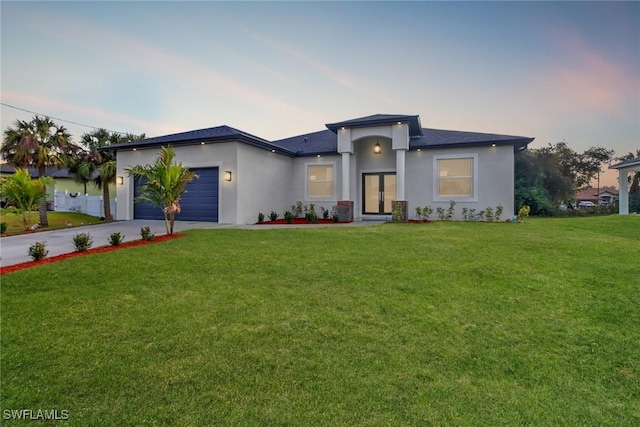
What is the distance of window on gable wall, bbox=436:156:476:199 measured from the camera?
45.9ft

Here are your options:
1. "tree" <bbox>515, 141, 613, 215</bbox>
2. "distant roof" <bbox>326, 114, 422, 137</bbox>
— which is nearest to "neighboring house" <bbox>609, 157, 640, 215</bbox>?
"tree" <bbox>515, 141, 613, 215</bbox>

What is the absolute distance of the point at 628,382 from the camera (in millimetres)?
2439

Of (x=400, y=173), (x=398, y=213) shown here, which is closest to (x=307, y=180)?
(x=400, y=173)

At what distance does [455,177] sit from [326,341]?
13127 millimetres

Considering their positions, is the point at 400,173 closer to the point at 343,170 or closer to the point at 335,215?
the point at 343,170

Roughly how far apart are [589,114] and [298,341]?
67.2 feet

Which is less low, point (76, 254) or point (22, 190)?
point (22, 190)

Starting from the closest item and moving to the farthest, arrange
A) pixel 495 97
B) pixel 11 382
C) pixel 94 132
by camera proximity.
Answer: pixel 11 382
pixel 495 97
pixel 94 132

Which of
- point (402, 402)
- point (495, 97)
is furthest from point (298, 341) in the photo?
point (495, 97)

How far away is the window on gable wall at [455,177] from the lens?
45.9 ft

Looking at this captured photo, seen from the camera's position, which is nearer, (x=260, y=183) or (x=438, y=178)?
(x=260, y=183)

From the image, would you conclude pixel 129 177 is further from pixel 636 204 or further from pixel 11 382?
pixel 636 204

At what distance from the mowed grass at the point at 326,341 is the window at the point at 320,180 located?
1023 centimetres

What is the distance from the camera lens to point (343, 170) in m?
14.2
